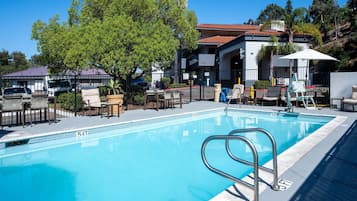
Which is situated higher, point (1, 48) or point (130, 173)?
point (1, 48)

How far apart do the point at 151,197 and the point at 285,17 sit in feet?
76.8

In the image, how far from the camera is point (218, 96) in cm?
1653

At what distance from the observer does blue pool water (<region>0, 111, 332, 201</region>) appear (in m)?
4.98

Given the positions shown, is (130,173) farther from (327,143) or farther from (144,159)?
(327,143)

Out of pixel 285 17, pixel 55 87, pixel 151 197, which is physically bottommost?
pixel 151 197

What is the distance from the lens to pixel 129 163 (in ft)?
21.5

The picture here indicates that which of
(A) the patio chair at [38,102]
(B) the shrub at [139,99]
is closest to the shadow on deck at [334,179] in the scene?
(A) the patio chair at [38,102]

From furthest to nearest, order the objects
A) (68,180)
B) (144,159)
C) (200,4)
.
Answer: (200,4)
(144,159)
(68,180)

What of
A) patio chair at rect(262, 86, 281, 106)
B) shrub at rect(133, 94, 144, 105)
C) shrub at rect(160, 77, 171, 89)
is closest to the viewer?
patio chair at rect(262, 86, 281, 106)

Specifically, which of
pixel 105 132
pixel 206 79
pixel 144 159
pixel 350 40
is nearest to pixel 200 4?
pixel 206 79

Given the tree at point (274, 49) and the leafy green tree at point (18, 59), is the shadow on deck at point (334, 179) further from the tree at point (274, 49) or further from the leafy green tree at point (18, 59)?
the leafy green tree at point (18, 59)

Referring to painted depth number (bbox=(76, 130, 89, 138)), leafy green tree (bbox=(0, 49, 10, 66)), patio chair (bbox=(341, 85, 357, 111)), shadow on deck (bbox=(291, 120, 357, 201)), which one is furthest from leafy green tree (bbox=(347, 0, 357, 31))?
leafy green tree (bbox=(0, 49, 10, 66))

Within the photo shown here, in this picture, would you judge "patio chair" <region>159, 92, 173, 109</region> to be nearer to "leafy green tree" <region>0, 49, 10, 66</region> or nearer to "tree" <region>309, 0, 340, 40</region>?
"tree" <region>309, 0, 340, 40</region>

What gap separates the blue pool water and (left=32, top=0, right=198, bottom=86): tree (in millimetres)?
4128
